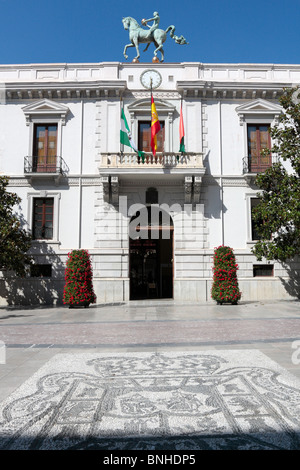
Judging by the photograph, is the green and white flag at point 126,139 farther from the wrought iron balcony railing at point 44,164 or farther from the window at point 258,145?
the window at point 258,145

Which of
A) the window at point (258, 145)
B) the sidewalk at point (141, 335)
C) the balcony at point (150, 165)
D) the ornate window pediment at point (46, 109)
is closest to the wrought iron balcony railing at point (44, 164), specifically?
the ornate window pediment at point (46, 109)

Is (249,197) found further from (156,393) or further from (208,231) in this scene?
(156,393)

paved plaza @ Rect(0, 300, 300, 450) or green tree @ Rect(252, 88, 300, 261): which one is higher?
green tree @ Rect(252, 88, 300, 261)

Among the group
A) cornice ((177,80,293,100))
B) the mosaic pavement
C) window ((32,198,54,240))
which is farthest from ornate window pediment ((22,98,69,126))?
the mosaic pavement

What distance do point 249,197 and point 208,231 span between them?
107 inches

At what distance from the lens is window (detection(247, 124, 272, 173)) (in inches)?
695

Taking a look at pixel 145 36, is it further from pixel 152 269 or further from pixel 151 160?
pixel 152 269

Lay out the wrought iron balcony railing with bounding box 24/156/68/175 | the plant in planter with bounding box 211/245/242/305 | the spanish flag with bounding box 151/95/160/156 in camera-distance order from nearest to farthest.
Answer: the plant in planter with bounding box 211/245/242/305 < the spanish flag with bounding box 151/95/160/156 < the wrought iron balcony railing with bounding box 24/156/68/175

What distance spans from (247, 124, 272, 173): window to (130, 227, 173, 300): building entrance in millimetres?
6104

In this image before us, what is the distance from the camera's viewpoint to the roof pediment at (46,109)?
1764 cm

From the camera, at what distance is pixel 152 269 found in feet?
65.9

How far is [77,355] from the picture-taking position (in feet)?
19.2

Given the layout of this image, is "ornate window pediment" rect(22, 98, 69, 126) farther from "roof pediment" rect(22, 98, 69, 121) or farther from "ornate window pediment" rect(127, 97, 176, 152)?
"ornate window pediment" rect(127, 97, 176, 152)

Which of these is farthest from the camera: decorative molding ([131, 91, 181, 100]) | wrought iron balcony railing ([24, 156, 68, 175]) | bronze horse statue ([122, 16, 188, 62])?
bronze horse statue ([122, 16, 188, 62])
